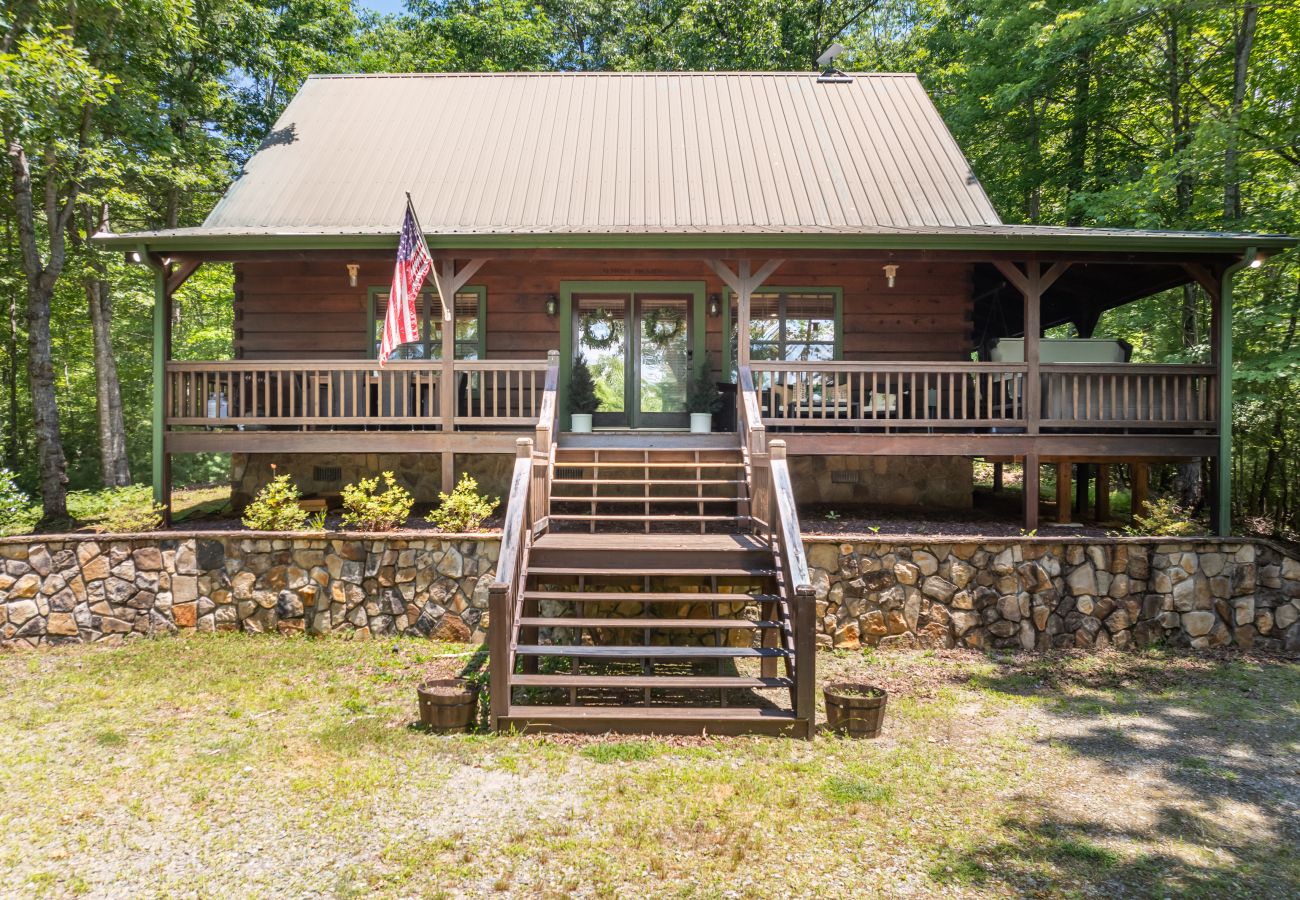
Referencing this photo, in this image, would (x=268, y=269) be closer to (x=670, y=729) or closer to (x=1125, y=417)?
(x=670, y=729)

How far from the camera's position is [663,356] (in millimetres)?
10875

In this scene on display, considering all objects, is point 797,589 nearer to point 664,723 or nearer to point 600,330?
point 664,723

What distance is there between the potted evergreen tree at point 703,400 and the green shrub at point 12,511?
7.36 m

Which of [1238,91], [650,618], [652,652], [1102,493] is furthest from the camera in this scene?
[1238,91]

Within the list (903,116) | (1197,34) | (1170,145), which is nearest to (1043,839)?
(903,116)

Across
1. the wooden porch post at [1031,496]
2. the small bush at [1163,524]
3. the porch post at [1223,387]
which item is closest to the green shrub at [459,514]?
the wooden porch post at [1031,496]

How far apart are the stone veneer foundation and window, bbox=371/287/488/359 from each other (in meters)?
4.37

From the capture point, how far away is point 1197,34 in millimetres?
13102

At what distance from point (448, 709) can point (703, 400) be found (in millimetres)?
6017

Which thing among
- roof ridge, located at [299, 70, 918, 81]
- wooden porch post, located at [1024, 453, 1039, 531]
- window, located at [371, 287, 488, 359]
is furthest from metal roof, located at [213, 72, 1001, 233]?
wooden porch post, located at [1024, 453, 1039, 531]

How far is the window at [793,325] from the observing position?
1077 centimetres

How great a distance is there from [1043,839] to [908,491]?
22.3ft

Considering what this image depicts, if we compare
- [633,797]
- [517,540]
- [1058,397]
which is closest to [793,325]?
[1058,397]

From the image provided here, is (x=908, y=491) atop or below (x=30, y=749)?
atop
